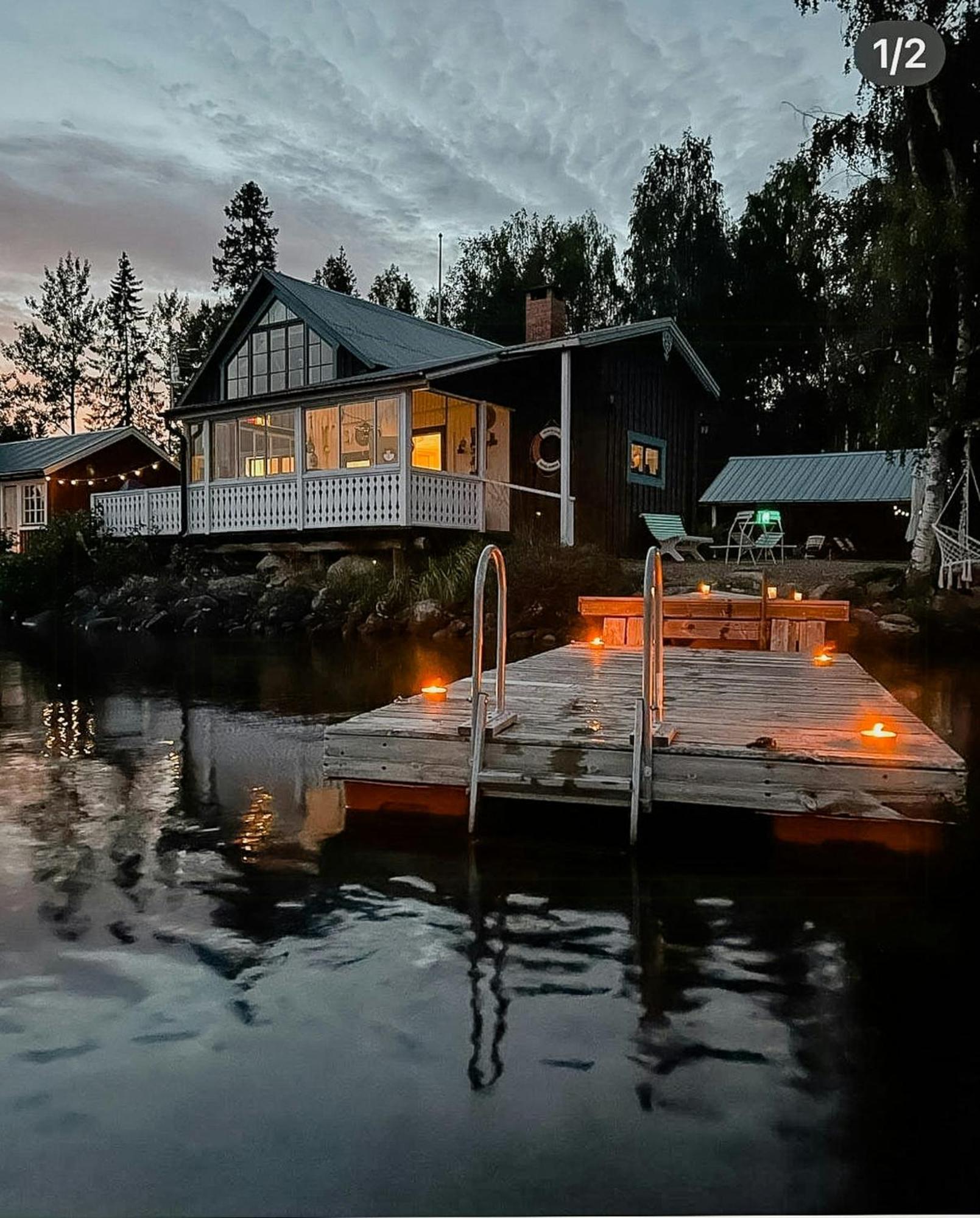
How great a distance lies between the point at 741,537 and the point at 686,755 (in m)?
16.3

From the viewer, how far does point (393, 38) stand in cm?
1797

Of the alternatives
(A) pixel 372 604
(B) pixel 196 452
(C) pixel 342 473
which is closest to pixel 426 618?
(A) pixel 372 604

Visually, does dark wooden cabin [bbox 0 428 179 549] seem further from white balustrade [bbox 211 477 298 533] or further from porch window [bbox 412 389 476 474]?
porch window [bbox 412 389 476 474]

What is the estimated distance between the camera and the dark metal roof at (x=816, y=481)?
23.2 m

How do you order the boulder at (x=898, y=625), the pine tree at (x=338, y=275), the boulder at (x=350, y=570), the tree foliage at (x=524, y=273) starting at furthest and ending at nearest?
the pine tree at (x=338, y=275), the tree foliage at (x=524, y=273), the boulder at (x=350, y=570), the boulder at (x=898, y=625)

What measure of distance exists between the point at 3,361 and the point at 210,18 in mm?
40575

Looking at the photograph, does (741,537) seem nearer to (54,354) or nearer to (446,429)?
(446,429)

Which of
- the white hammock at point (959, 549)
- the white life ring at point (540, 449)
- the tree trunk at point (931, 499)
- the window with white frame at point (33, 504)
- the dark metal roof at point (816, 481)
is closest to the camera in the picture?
the white hammock at point (959, 549)

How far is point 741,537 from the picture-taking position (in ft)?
66.0

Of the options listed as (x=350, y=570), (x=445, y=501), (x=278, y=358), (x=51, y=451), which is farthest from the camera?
(x=51, y=451)

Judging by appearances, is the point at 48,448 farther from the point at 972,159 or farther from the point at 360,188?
the point at 972,159

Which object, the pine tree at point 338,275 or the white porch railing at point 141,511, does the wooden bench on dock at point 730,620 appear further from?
the pine tree at point 338,275

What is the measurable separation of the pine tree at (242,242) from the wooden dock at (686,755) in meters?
45.4

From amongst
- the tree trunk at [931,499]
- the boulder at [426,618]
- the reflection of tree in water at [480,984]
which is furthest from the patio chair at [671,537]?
the reflection of tree in water at [480,984]
